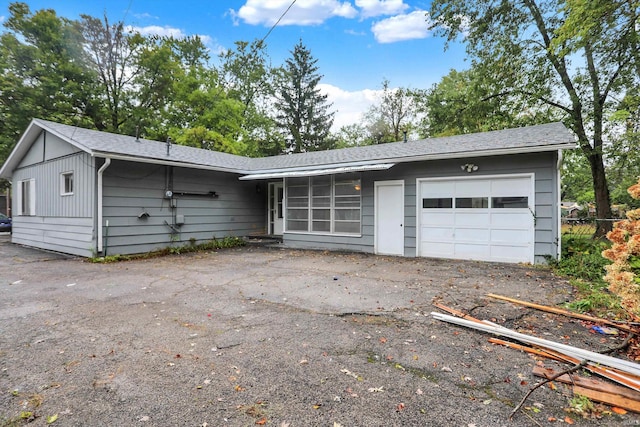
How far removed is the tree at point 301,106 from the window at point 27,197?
1815 cm

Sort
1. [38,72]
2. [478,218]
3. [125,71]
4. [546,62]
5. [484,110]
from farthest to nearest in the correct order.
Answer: [125,71], [38,72], [484,110], [546,62], [478,218]

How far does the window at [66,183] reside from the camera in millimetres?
9031

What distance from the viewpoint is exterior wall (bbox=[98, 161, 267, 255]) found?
8.44 m

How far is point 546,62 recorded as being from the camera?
11.6 metres

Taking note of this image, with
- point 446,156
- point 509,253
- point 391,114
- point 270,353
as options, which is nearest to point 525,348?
point 270,353

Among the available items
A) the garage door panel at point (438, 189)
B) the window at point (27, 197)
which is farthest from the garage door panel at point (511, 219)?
the window at point (27, 197)

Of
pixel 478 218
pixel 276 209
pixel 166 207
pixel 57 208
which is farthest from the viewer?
pixel 276 209

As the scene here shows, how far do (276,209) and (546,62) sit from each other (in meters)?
11.2

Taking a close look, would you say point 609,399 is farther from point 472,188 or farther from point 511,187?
point 472,188

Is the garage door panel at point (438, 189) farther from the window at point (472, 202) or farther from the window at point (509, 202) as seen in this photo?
the window at point (509, 202)

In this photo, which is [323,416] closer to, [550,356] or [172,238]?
[550,356]

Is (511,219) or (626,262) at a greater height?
Answer: (511,219)

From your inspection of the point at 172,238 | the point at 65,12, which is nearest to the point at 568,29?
the point at 172,238

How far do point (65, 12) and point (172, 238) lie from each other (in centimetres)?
1847
